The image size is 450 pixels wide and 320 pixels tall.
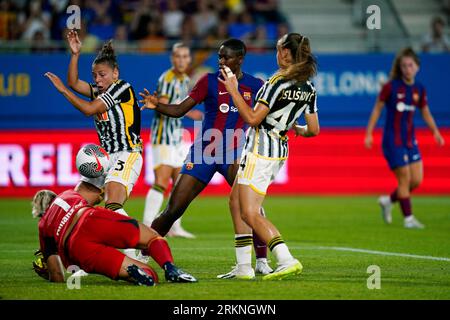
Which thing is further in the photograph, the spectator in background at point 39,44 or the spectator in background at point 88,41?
the spectator in background at point 88,41

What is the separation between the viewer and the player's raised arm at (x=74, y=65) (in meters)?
9.81

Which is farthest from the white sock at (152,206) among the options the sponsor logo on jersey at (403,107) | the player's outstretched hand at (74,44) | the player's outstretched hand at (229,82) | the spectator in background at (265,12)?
the spectator in background at (265,12)

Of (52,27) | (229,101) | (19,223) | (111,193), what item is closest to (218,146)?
(229,101)

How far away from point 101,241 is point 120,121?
6.79 ft

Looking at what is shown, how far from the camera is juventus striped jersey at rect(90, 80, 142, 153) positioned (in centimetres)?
1011

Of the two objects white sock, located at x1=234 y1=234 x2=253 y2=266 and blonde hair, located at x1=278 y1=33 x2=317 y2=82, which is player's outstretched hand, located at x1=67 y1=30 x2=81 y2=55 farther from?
white sock, located at x1=234 y1=234 x2=253 y2=266

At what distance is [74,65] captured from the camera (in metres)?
9.95

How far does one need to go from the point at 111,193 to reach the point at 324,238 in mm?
4554

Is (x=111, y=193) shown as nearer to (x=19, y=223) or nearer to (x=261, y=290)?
(x=261, y=290)

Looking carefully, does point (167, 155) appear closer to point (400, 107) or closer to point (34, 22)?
point (400, 107)

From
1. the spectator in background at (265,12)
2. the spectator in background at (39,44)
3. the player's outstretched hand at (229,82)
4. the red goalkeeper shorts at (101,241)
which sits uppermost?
the spectator in background at (265,12)

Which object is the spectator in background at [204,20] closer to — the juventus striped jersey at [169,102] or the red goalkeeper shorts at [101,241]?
the juventus striped jersey at [169,102]

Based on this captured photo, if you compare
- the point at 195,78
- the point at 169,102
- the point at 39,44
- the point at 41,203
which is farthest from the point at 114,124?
the point at 39,44

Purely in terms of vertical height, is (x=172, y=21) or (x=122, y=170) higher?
(x=172, y=21)
